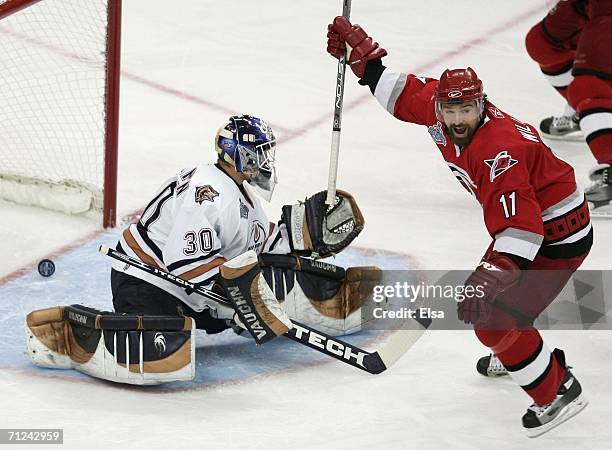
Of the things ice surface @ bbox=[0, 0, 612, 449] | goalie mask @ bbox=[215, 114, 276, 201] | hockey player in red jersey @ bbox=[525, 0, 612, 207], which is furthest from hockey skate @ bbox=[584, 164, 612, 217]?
goalie mask @ bbox=[215, 114, 276, 201]

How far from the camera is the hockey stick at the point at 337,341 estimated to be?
380cm

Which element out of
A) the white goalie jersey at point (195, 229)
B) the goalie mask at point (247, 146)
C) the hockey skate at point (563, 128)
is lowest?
the white goalie jersey at point (195, 229)

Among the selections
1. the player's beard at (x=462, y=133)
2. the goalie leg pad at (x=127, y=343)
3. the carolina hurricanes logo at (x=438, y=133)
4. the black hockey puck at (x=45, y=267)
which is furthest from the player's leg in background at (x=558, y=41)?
the goalie leg pad at (x=127, y=343)

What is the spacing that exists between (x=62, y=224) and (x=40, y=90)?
0.97 meters

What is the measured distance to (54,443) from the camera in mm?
3402

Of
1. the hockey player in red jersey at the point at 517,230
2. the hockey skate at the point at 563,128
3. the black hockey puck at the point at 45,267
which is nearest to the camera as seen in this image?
the hockey player in red jersey at the point at 517,230

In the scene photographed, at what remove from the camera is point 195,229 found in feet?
12.2

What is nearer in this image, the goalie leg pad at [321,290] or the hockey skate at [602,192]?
the goalie leg pad at [321,290]

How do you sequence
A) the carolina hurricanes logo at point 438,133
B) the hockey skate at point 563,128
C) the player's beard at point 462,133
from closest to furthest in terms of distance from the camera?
the player's beard at point 462,133 < the carolina hurricanes logo at point 438,133 < the hockey skate at point 563,128

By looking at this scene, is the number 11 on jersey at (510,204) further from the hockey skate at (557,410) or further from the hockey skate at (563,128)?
the hockey skate at (563,128)

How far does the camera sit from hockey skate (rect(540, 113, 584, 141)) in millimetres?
5863

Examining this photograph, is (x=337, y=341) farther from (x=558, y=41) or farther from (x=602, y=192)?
(x=558, y=41)

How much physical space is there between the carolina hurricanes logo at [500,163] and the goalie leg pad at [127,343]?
3.01ft

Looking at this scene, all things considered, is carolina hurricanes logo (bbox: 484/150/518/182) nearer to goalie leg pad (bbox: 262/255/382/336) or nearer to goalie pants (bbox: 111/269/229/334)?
goalie leg pad (bbox: 262/255/382/336)
